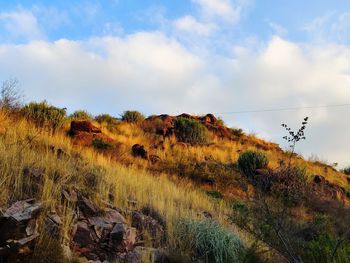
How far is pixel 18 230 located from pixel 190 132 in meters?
18.8

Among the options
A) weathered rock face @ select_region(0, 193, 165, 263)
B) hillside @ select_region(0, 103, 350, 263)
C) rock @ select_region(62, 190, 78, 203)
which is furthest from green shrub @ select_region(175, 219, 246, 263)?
rock @ select_region(62, 190, 78, 203)

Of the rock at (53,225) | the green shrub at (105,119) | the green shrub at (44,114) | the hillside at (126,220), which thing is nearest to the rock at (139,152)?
the green shrub at (44,114)

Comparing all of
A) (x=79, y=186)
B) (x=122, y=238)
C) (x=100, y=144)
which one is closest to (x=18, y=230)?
(x=122, y=238)

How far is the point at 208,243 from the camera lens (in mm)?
8250

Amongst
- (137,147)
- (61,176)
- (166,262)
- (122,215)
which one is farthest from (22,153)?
(137,147)

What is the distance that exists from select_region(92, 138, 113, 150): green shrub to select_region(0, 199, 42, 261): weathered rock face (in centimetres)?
978

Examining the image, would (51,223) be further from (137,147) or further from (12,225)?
(137,147)

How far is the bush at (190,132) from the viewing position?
24.3m

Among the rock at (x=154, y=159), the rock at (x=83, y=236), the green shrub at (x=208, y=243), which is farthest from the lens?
the rock at (x=154, y=159)

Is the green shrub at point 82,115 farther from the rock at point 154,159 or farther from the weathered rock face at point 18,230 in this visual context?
the weathered rock face at point 18,230

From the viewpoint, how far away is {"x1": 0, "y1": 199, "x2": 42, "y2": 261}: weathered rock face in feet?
19.5

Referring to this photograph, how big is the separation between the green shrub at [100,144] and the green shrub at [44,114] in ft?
5.20

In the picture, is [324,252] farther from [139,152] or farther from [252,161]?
[252,161]

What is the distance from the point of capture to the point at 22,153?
881cm
